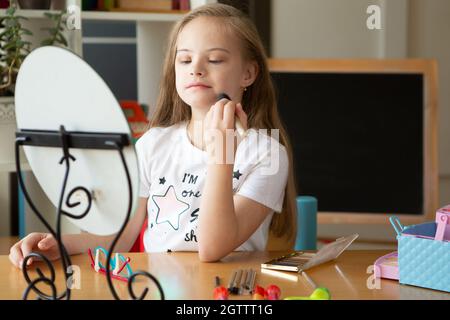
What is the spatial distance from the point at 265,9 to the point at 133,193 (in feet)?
7.85

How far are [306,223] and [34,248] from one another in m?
0.75

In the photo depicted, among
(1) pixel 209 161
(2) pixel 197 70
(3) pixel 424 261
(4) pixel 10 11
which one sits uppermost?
(4) pixel 10 11

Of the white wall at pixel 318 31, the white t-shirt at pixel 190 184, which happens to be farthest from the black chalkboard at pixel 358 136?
the white t-shirt at pixel 190 184

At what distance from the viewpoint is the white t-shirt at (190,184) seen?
145cm

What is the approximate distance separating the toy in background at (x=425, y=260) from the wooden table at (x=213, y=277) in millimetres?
13

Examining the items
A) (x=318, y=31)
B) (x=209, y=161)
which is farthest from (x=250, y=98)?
(x=318, y=31)

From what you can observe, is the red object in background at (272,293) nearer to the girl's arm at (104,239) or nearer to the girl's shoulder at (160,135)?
the girl's arm at (104,239)

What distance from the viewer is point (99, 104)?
2.68 feet

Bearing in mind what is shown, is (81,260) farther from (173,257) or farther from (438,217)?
(438,217)

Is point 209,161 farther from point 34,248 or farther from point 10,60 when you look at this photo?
point 10,60

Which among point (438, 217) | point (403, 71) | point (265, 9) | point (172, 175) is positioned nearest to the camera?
point (438, 217)

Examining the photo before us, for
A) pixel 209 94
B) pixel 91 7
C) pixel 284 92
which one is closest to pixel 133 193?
pixel 209 94

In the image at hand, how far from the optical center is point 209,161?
1.30 m

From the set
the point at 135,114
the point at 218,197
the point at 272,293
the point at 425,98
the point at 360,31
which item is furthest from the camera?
the point at 360,31
